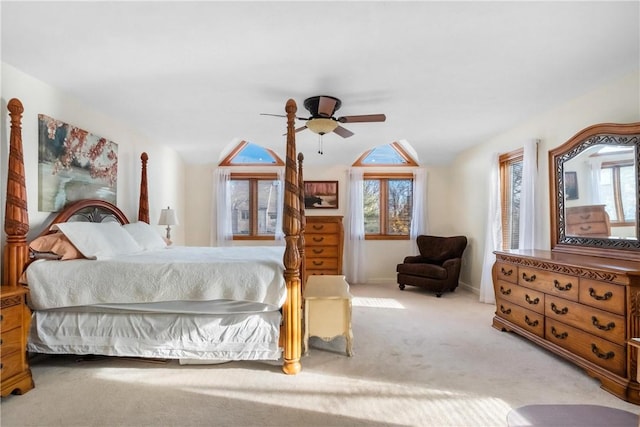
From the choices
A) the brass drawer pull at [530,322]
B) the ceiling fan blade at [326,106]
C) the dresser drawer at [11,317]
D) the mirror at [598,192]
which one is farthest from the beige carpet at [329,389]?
the ceiling fan blade at [326,106]

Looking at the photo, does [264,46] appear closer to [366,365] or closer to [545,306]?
[366,365]

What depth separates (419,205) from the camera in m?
6.09

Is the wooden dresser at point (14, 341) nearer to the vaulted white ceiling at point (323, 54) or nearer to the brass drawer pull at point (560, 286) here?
the vaulted white ceiling at point (323, 54)

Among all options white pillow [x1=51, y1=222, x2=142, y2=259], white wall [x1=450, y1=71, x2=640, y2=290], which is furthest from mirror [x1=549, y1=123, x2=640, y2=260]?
white pillow [x1=51, y1=222, x2=142, y2=259]

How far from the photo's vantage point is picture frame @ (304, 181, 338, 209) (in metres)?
6.16

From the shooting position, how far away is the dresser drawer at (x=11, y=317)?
2074mm

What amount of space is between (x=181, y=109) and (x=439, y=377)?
3595 millimetres

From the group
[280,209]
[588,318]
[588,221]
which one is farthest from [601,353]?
[280,209]

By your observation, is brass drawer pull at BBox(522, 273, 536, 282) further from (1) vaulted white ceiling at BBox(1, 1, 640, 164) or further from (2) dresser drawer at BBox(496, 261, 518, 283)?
(1) vaulted white ceiling at BBox(1, 1, 640, 164)

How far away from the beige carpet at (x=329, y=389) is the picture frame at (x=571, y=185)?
147 centimetres

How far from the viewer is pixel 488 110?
3.78 m

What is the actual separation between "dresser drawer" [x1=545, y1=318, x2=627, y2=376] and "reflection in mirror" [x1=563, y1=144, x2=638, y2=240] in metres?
0.91

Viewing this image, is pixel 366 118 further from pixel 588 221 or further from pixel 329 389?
pixel 329 389

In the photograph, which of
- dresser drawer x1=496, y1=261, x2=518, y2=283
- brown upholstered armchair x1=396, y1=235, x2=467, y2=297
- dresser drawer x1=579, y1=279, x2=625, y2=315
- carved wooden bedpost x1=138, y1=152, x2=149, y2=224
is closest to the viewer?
dresser drawer x1=579, y1=279, x2=625, y2=315
